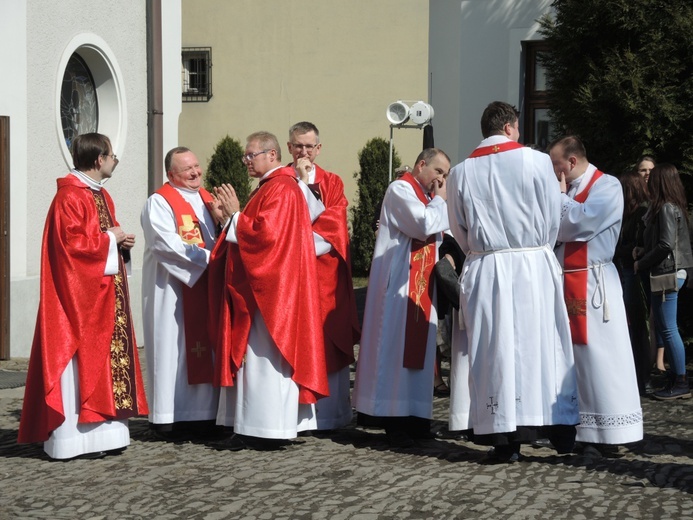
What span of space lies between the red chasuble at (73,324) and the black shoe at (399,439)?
1.55 m

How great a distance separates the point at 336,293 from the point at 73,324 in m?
1.76

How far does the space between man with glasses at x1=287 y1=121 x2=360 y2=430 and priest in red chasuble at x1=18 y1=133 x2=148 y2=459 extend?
1316 millimetres

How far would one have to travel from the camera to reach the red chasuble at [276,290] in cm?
701

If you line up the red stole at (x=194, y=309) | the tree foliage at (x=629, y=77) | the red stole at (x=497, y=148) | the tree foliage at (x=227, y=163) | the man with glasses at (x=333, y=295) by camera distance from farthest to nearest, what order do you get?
the tree foliage at (x=227, y=163) → the tree foliage at (x=629, y=77) → the man with glasses at (x=333, y=295) → the red stole at (x=194, y=309) → the red stole at (x=497, y=148)

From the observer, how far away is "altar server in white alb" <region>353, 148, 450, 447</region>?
7.22m

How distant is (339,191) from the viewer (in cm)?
793

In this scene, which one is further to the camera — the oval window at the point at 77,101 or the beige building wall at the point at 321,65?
the beige building wall at the point at 321,65

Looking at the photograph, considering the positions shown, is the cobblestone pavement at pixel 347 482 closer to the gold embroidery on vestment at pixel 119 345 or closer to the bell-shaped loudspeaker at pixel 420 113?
the gold embroidery on vestment at pixel 119 345

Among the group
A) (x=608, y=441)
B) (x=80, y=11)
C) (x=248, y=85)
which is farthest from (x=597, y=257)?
(x=248, y=85)

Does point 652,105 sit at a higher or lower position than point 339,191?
higher

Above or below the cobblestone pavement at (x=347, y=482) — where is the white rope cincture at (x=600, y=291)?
above

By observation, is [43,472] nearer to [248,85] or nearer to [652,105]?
[652,105]

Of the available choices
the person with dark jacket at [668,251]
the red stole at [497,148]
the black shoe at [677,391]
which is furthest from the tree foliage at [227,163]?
the red stole at [497,148]

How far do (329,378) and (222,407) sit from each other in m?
0.76
